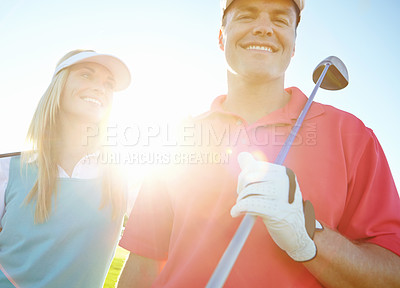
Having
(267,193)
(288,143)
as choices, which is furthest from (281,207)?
(288,143)

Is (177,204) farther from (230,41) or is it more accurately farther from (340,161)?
(230,41)

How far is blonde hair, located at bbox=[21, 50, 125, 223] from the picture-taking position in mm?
2660

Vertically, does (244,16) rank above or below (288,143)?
above

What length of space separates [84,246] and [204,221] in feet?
4.59

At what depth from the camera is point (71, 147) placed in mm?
3088

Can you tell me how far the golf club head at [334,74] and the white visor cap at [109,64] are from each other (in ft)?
6.65

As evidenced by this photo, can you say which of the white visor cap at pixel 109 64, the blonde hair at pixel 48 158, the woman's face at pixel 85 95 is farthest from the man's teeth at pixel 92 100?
the white visor cap at pixel 109 64

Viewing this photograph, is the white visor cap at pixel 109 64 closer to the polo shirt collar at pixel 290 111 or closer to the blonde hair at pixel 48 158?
the blonde hair at pixel 48 158

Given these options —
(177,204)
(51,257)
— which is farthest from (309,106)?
(51,257)

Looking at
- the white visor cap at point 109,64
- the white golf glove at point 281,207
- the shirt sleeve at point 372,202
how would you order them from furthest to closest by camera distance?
the white visor cap at point 109,64
the shirt sleeve at point 372,202
the white golf glove at point 281,207

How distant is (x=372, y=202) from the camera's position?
1480 millimetres

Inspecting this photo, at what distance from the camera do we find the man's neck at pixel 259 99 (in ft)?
6.71

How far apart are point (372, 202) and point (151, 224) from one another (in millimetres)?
1287

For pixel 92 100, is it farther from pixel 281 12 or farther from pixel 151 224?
pixel 281 12
